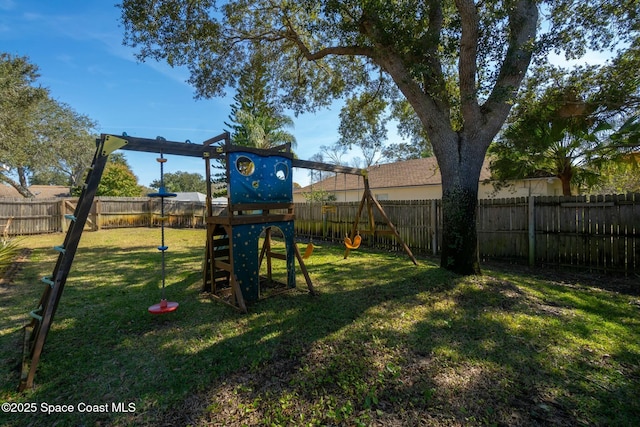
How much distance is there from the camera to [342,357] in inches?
108

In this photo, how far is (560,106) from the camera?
6.46 meters

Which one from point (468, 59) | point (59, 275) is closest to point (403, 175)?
point (468, 59)

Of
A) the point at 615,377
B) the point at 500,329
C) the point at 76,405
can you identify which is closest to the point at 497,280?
the point at 500,329

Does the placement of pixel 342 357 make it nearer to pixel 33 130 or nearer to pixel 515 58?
pixel 515 58

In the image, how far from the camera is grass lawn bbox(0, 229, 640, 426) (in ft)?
6.84

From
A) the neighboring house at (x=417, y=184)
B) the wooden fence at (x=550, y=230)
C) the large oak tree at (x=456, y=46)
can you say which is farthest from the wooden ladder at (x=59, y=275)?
the neighboring house at (x=417, y=184)

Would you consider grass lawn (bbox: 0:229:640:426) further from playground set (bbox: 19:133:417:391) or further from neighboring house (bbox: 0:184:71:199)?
neighboring house (bbox: 0:184:71:199)

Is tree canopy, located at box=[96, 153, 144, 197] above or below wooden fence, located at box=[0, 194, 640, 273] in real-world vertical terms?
above

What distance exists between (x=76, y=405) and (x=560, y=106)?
9425 millimetres

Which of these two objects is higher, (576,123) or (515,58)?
(515,58)

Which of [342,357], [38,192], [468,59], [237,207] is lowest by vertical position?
[342,357]

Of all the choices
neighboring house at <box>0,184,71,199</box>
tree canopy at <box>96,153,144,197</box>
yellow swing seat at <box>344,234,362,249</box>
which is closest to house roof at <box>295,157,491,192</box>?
yellow swing seat at <box>344,234,362,249</box>

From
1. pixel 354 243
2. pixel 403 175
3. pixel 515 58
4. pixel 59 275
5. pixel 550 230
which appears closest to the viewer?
pixel 59 275

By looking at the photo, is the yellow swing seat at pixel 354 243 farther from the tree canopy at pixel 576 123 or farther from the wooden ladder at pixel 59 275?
the wooden ladder at pixel 59 275
